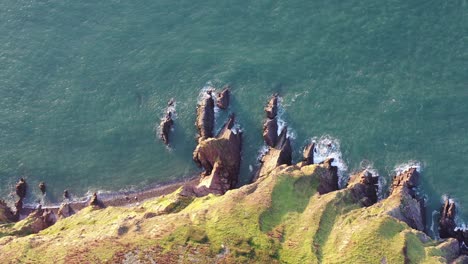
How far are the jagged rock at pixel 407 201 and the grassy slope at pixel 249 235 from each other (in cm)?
252

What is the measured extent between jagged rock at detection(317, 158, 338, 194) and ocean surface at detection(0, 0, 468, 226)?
2.59 m

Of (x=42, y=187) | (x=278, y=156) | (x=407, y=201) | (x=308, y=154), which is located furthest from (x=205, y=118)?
(x=407, y=201)

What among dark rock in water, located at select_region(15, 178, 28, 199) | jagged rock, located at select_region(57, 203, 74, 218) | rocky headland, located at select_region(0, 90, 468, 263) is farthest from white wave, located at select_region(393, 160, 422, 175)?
dark rock in water, located at select_region(15, 178, 28, 199)

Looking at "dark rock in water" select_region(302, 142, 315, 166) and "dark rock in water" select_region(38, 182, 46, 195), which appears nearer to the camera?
"dark rock in water" select_region(302, 142, 315, 166)

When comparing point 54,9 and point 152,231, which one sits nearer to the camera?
point 152,231

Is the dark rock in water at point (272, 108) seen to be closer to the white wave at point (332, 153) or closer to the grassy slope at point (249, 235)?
the white wave at point (332, 153)

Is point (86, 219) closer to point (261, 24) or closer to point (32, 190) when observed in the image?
point (32, 190)

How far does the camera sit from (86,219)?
3209 inches

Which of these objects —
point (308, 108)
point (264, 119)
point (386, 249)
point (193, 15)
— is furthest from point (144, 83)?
point (386, 249)

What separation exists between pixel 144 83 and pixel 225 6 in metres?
20.2

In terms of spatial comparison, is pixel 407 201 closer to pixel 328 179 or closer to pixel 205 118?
pixel 328 179

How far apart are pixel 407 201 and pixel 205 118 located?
3420cm

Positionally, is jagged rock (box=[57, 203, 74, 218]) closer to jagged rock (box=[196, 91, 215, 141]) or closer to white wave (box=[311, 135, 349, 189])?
jagged rock (box=[196, 91, 215, 141])

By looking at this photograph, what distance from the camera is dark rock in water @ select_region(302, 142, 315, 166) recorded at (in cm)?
8723
